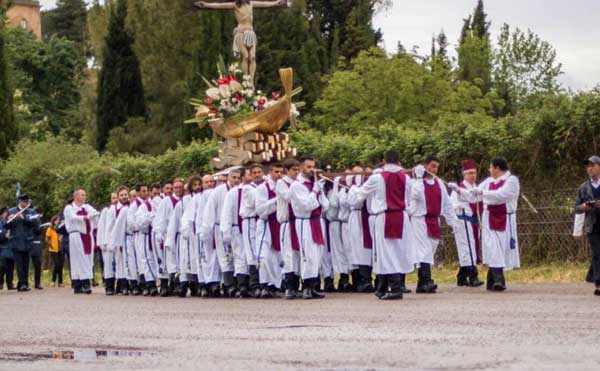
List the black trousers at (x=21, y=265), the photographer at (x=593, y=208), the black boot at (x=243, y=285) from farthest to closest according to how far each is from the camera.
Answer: the black trousers at (x=21, y=265), the black boot at (x=243, y=285), the photographer at (x=593, y=208)

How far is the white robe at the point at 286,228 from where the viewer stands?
72.6ft

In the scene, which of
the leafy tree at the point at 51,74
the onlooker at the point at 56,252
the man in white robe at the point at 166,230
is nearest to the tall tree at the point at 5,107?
A: the onlooker at the point at 56,252

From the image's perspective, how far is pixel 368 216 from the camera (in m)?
23.1

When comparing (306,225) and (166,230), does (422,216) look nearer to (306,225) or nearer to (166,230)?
(306,225)

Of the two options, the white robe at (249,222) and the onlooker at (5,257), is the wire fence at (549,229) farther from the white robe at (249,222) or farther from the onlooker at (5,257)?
the onlooker at (5,257)

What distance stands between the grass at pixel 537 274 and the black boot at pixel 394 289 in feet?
13.5

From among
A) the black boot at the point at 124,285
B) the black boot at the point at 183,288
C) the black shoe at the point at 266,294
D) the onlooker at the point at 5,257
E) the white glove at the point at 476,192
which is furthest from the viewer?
the onlooker at the point at 5,257

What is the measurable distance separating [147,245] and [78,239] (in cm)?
268

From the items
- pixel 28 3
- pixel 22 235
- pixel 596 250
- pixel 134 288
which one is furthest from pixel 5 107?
pixel 28 3

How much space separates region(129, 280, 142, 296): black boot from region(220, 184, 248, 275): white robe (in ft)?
15.5

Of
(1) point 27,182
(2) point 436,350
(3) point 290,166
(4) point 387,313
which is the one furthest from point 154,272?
(1) point 27,182

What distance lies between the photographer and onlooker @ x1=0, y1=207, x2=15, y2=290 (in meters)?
32.8

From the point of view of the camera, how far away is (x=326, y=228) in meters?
23.6

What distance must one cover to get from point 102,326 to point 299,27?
48.8 m
